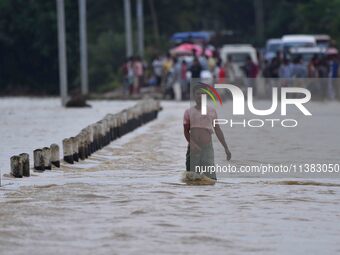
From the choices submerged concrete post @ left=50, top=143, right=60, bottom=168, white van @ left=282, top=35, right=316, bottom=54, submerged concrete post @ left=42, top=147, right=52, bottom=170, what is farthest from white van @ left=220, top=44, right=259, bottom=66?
submerged concrete post @ left=42, top=147, right=52, bottom=170

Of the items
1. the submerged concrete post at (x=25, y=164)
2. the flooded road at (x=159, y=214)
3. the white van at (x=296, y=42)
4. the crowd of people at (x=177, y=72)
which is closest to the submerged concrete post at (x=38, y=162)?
the flooded road at (x=159, y=214)

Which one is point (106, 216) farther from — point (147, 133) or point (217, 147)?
point (147, 133)

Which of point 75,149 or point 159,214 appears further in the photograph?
point 75,149

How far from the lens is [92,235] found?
15.7 m

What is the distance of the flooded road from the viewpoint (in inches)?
596

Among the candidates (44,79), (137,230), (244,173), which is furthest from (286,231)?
(44,79)

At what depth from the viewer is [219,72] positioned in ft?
162

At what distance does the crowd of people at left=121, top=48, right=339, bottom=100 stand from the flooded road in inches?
841

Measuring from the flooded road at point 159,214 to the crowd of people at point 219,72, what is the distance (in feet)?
70.1

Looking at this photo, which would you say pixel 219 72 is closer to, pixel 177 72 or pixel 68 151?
pixel 177 72

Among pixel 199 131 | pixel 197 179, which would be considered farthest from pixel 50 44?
pixel 199 131

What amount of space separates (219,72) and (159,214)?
32208mm

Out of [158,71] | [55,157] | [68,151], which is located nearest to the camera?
[55,157]

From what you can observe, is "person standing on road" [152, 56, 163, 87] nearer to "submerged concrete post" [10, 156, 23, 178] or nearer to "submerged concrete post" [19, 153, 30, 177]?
"submerged concrete post" [19, 153, 30, 177]
